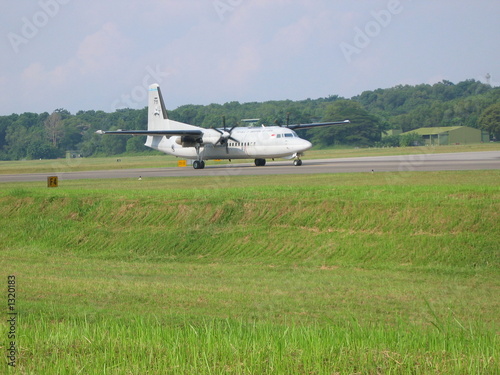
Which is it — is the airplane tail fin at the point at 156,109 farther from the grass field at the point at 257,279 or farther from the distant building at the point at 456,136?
the distant building at the point at 456,136

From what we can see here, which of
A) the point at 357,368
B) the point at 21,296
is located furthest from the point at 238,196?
the point at 357,368

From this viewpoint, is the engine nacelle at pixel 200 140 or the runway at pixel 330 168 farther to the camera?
the engine nacelle at pixel 200 140

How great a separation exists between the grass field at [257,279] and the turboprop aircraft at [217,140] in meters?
19.2

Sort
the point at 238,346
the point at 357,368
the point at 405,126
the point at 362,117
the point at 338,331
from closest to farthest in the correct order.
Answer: the point at 357,368 → the point at 238,346 → the point at 338,331 → the point at 362,117 → the point at 405,126

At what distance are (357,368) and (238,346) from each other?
1515 mm

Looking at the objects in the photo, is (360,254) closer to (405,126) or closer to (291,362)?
(291,362)

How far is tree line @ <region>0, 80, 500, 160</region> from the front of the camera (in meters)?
124

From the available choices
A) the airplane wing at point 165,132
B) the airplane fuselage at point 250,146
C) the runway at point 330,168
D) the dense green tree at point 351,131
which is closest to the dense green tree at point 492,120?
the dense green tree at point 351,131

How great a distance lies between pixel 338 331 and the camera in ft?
28.7

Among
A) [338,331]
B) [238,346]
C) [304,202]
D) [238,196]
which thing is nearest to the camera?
[238,346]

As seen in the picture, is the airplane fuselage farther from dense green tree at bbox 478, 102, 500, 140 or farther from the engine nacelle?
dense green tree at bbox 478, 102, 500, 140

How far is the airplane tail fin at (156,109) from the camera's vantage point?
62.0 metres

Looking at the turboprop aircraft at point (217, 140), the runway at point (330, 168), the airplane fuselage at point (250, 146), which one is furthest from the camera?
the turboprop aircraft at point (217, 140)

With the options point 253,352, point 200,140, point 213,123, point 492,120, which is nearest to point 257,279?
point 253,352
